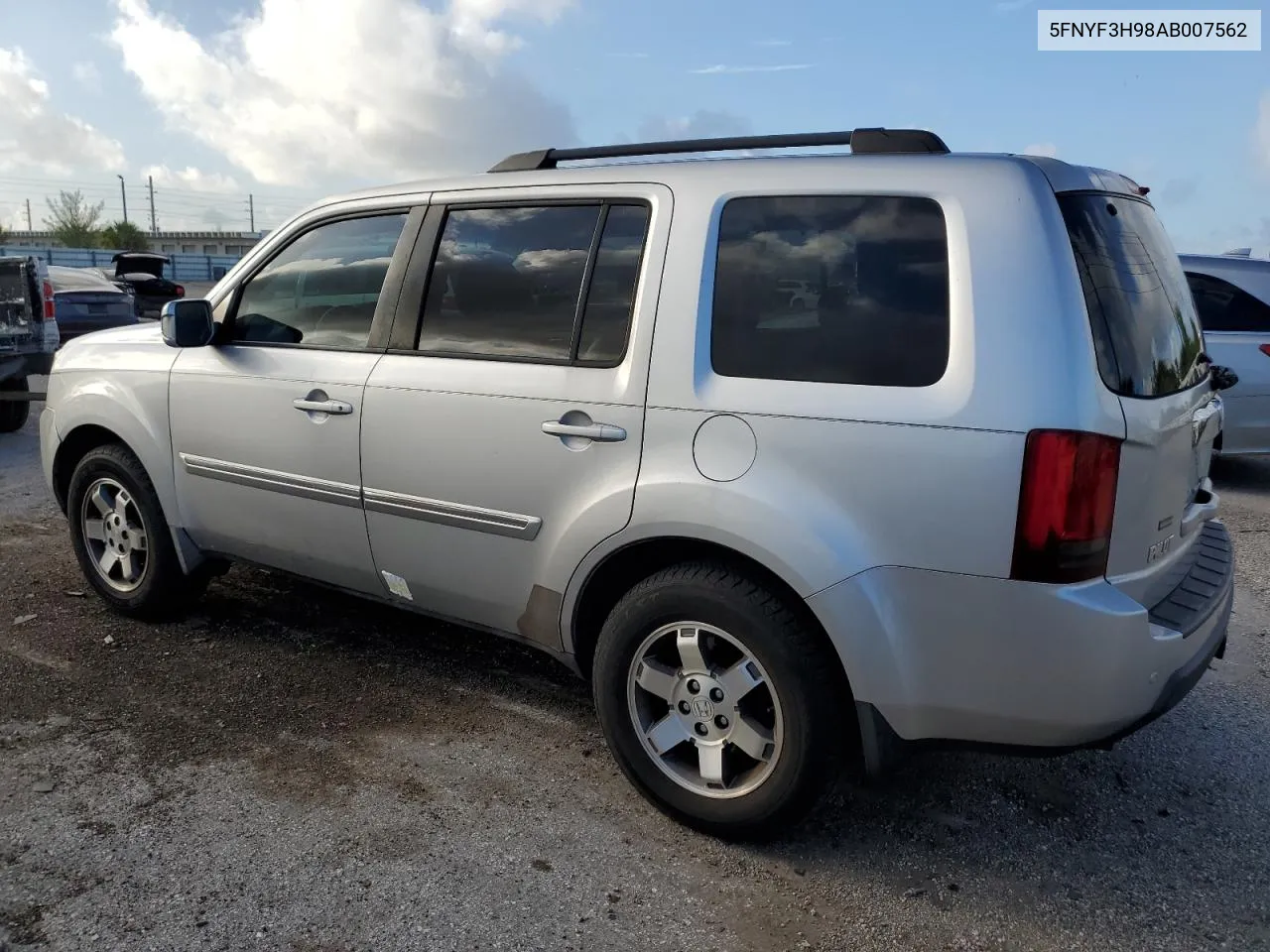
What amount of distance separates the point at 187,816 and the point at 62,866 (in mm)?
338

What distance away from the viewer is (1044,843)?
2.95 meters

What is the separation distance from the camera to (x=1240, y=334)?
24.0 feet

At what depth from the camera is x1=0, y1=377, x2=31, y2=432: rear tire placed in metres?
9.27

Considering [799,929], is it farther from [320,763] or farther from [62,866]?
[62,866]

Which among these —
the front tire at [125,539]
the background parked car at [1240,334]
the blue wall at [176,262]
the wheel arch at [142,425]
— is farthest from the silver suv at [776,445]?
the blue wall at [176,262]

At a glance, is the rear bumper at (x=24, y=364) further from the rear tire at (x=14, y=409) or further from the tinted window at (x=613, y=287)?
the tinted window at (x=613, y=287)

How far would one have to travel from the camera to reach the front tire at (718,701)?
2.65 m

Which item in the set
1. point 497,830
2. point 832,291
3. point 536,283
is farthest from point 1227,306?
point 497,830

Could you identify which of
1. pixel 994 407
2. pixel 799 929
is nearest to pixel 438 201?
pixel 994 407

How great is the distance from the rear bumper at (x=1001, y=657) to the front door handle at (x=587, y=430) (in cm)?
74

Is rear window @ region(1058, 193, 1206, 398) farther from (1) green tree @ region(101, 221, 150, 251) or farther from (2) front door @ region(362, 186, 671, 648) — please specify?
(1) green tree @ region(101, 221, 150, 251)

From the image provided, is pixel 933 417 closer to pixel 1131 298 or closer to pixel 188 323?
pixel 1131 298

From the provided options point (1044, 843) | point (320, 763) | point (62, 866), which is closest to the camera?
point (62, 866)

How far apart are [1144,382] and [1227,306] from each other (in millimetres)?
5738
